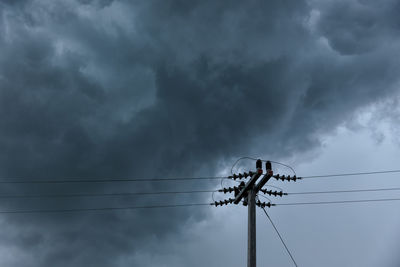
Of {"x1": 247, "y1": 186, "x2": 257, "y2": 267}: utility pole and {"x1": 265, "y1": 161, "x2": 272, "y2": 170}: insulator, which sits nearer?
{"x1": 247, "y1": 186, "x2": 257, "y2": 267}: utility pole

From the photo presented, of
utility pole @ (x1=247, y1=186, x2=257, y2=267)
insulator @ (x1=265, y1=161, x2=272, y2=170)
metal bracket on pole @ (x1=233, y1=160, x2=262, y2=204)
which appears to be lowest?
utility pole @ (x1=247, y1=186, x2=257, y2=267)

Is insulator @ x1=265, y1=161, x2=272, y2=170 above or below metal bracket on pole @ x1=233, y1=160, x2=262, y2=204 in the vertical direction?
above

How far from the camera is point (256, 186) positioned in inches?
940

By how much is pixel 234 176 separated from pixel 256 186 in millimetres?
1504

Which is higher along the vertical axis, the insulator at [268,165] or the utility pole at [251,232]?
the insulator at [268,165]

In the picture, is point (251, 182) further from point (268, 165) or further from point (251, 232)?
point (251, 232)

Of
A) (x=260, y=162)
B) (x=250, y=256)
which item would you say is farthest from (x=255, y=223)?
(x=260, y=162)

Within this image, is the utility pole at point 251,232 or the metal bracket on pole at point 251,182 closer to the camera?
the utility pole at point 251,232

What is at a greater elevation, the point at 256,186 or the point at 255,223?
the point at 256,186

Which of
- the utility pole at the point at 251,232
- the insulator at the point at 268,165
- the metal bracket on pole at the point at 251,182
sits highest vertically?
the insulator at the point at 268,165

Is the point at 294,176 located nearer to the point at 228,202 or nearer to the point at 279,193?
the point at 279,193

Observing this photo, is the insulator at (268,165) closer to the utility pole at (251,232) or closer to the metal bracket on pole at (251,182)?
the metal bracket on pole at (251,182)

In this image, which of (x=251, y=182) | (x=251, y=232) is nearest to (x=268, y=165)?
(x=251, y=182)

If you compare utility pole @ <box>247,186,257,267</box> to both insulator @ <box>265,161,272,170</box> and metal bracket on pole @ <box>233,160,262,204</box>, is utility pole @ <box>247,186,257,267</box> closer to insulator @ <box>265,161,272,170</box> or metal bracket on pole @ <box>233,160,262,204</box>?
metal bracket on pole @ <box>233,160,262,204</box>
